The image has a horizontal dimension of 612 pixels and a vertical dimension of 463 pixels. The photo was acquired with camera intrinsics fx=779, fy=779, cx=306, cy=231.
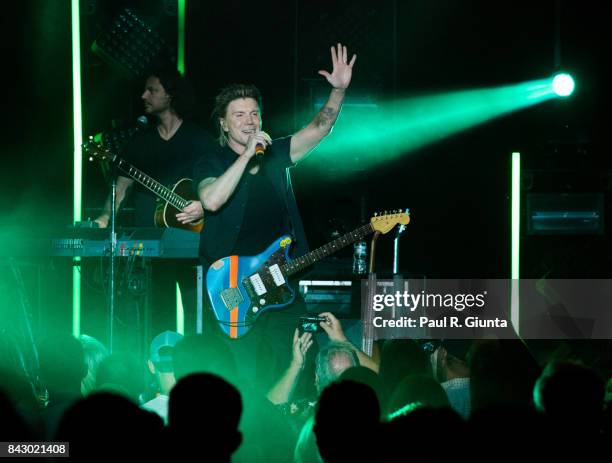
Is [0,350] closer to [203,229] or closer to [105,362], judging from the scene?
[105,362]

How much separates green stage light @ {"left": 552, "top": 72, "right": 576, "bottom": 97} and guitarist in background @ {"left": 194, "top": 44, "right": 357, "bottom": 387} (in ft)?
8.50

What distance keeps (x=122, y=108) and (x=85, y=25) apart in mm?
715

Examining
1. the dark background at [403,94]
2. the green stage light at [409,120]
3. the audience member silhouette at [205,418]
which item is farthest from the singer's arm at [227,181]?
the audience member silhouette at [205,418]

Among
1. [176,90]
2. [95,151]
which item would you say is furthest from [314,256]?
[176,90]

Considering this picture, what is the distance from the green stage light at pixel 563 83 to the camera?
276 inches

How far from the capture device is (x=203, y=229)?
5344 mm

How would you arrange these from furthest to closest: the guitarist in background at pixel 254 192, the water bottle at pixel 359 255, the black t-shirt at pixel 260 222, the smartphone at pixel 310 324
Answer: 1. the water bottle at pixel 359 255
2. the black t-shirt at pixel 260 222
3. the guitarist in background at pixel 254 192
4. the smartphone at pixel 310 324

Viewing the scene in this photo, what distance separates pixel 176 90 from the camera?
234 inches

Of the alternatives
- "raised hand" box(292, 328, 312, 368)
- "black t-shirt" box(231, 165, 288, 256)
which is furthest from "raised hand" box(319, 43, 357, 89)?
"raised hand" box(292, 328, 312, 368)

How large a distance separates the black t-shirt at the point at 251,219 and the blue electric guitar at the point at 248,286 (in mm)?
124

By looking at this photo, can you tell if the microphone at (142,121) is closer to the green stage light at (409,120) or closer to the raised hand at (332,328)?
the raised hand at (332,328)

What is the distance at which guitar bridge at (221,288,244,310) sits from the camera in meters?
5.14

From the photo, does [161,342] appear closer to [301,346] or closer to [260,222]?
[301,346]

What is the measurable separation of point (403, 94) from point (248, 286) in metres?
2.92
